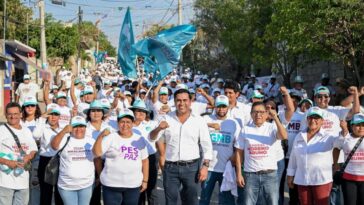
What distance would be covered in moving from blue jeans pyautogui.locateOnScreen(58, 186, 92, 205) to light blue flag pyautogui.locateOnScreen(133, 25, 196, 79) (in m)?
5.31

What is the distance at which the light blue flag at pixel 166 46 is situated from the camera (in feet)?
36.4

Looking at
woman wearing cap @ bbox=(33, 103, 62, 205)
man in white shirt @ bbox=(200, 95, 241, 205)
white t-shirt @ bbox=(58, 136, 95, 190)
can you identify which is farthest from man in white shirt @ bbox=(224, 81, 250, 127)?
woman wearing cap @ bbox=(33, 103, 62, 205)

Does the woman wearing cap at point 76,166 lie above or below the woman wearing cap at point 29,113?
below

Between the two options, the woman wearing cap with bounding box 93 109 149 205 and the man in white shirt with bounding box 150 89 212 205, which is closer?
the woman wearing cap with bounding box 93 109 149 205

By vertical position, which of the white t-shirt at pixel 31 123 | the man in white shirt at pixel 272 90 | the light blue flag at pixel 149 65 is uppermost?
the light blue flag at pixel 149 65

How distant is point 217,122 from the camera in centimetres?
681

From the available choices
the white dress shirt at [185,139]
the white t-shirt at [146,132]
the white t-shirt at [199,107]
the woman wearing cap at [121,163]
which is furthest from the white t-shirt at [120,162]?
the white t-shirt at [199,107]

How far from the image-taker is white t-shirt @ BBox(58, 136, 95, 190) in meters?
5.92

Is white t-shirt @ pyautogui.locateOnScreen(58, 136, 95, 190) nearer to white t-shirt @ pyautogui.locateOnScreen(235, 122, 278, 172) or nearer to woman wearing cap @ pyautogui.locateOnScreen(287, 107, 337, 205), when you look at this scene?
white t-shirt @ pyautogui.locateOnScreen(235, 122, 278, 172)

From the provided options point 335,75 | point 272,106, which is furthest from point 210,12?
point 272,106

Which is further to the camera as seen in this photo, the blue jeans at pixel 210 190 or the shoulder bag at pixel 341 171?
the blue jeans at pixel 210 190

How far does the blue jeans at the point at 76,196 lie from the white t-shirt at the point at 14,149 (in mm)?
442

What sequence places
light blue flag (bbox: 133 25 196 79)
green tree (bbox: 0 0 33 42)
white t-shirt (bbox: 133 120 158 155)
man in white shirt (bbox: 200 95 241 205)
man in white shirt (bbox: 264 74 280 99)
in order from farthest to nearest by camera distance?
green tree (bbox: 0 0 33 42) < man in white shirt (bbox: 264 74 280 99) < light blue flag (bbox: 133 25 196 79) < man in white shirt (bbox: 200 95 241 205) < white t-shirt (bbox: 133 120 158 155)

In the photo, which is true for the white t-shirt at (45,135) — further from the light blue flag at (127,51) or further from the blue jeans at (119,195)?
the light blue flag at (127,51)
